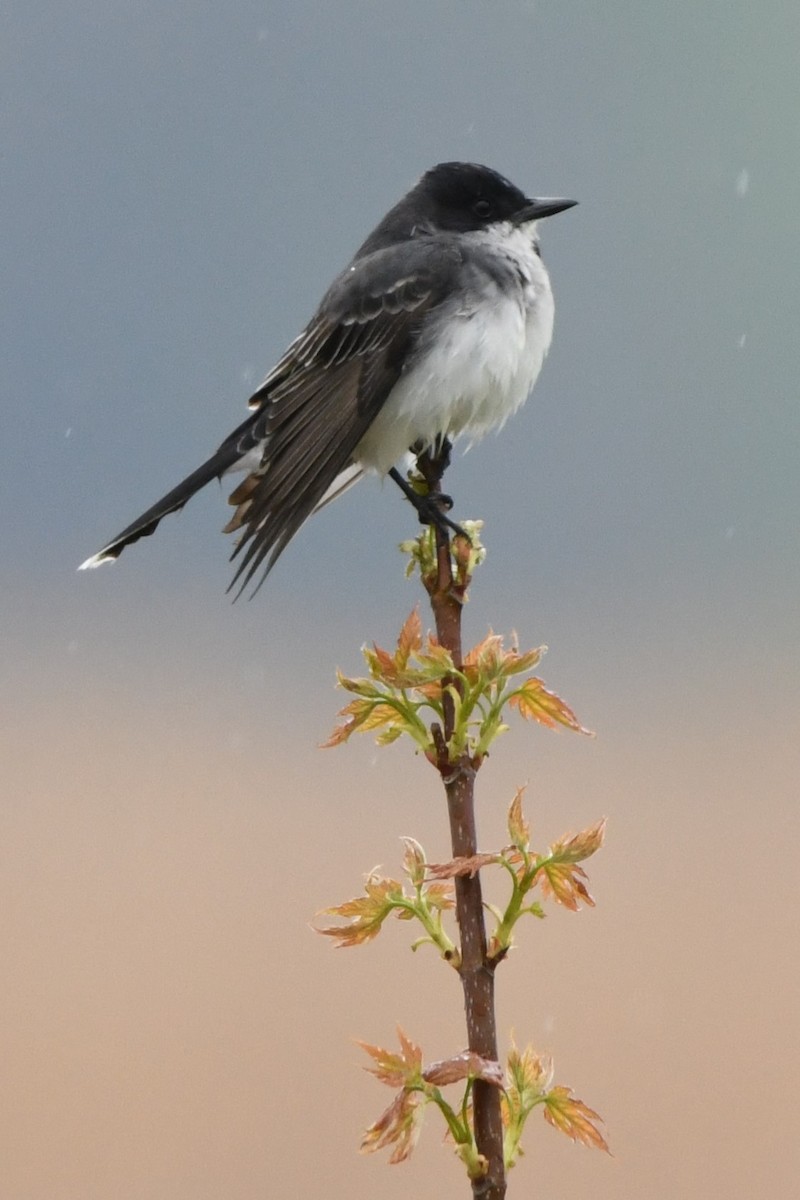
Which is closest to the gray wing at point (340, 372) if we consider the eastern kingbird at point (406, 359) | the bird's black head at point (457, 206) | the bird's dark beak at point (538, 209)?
the eastern kingbird at point (406, 359)

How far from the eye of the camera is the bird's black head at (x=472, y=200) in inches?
186

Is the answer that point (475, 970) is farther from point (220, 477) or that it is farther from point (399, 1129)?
point (220, 477)

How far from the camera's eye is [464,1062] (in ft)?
4.58

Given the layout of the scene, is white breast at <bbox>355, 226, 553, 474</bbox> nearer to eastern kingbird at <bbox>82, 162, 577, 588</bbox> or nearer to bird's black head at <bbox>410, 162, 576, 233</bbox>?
eastern kingbird at <bbox>82, 162, 577, 588</bbox>

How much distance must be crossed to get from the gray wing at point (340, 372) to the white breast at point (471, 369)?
0.06 meters

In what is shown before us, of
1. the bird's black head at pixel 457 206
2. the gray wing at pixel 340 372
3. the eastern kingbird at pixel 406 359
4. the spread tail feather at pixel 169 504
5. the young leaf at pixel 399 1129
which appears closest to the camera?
the young leaf at pixel 399 1129

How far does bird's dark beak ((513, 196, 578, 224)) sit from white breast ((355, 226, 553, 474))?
0.95 ft

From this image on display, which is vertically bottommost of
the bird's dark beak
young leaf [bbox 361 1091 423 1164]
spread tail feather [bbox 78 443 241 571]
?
young leaf [bbox 361 1091 423 1164]

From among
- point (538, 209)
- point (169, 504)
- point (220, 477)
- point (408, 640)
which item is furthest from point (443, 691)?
point (538, 209)

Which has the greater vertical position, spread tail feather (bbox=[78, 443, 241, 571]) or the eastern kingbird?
the eastern kingbird

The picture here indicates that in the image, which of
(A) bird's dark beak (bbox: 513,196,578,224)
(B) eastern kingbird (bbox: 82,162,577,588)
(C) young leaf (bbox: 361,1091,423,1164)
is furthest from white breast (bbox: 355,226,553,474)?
Result: (C) young leaf (bbox: 361,1091,423,1164)

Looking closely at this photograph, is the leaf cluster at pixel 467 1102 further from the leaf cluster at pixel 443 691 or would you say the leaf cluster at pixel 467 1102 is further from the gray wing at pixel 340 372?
the gray wing at pixel 340 372

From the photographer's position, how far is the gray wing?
3764 millimetres

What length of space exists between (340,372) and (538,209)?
0.93 m
